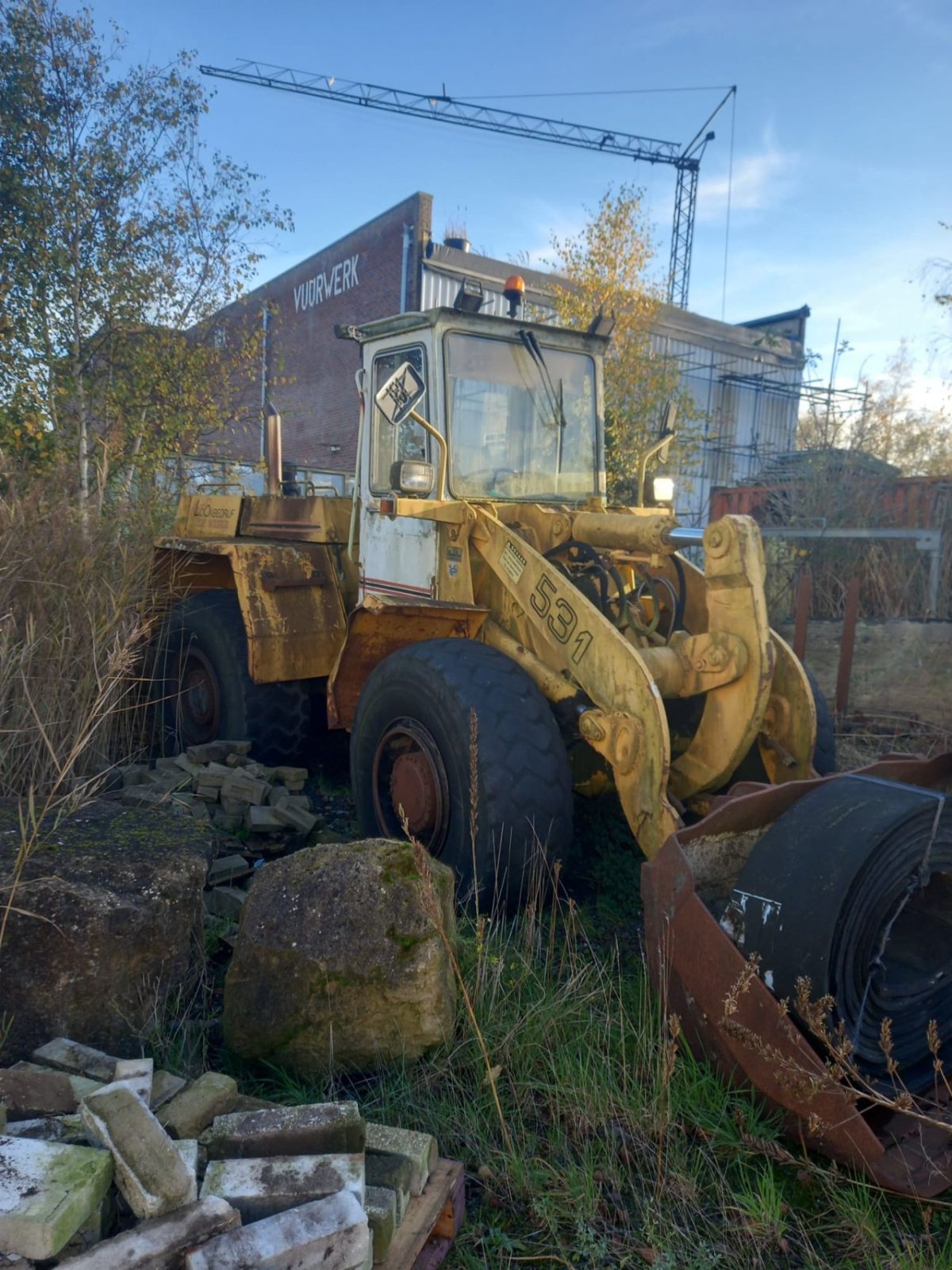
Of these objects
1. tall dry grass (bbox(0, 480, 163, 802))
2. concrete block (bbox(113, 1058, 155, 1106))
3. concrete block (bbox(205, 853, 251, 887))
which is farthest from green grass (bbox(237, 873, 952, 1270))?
tall dry grass (bbox(0, 480, 163, 802))

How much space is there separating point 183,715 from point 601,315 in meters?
3.61

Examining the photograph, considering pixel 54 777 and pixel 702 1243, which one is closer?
pixel 702 1243

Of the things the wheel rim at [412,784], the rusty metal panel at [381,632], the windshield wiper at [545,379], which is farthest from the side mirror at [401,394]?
the wheel rim at [412,784]

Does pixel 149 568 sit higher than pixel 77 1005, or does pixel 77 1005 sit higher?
pixel 149 568

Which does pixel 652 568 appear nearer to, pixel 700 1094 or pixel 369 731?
pixel 369 731

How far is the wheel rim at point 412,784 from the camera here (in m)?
3.89

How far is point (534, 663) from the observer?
4.11 meters

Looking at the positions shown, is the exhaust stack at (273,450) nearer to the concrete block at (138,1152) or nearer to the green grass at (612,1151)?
the green grass at (612,1151)

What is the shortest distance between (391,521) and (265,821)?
1.62m

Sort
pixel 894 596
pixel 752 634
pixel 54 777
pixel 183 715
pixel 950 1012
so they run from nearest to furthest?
pixel 950 1012 < pixel 752 634 < pixel 54 777 < pixel 183 715 < pixel 894 596

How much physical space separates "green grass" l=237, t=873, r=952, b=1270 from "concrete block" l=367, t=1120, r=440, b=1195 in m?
0.20

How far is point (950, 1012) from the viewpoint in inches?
115

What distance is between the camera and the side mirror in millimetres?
4121

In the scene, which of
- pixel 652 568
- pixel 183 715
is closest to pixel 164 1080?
pixel 652 568
